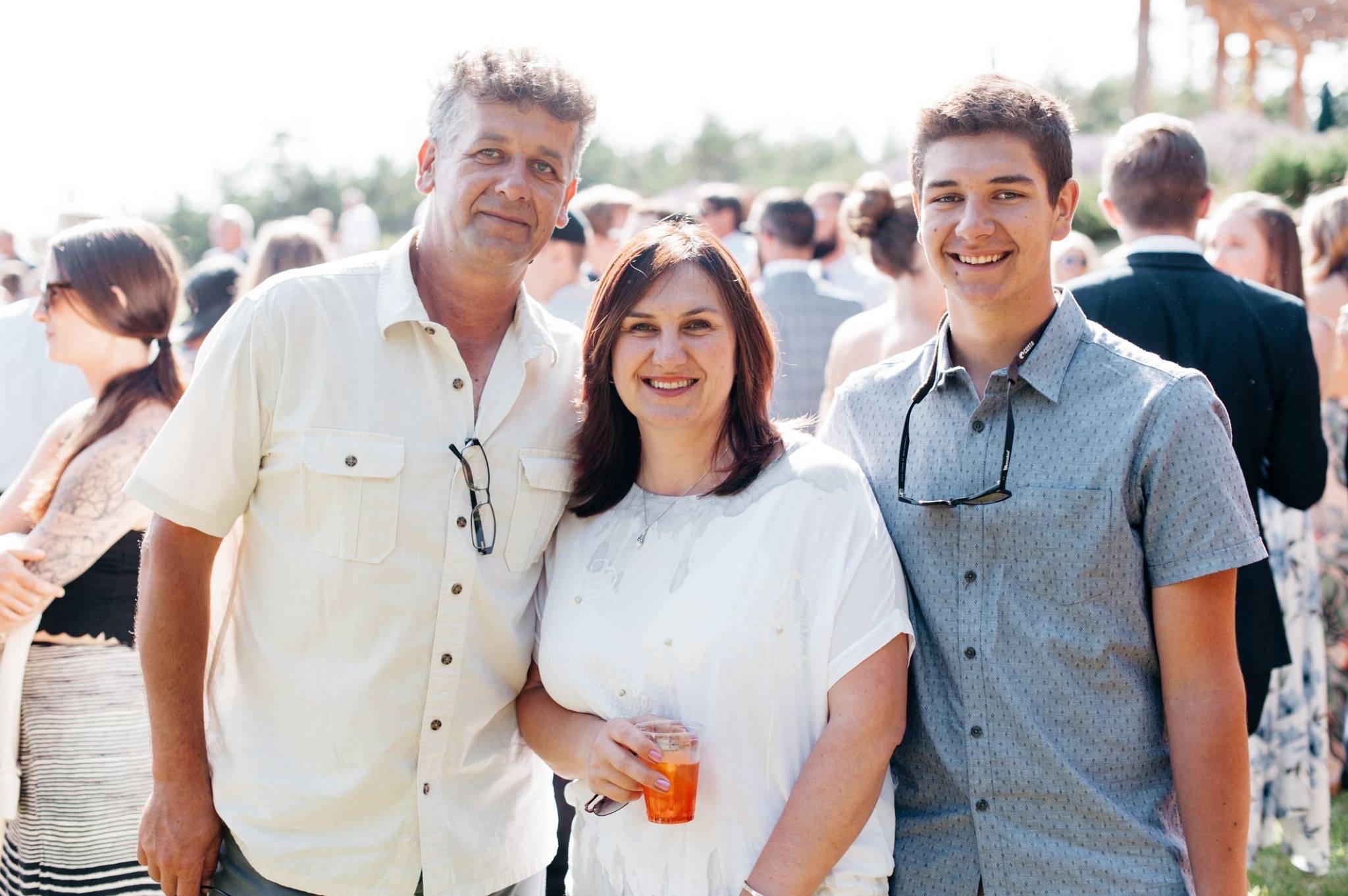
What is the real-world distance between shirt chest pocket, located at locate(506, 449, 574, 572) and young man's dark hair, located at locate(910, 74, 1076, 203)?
1.04 meters

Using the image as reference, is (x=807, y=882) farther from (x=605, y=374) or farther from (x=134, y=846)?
(x=134, y=846)

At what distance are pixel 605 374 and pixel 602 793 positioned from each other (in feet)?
2.95

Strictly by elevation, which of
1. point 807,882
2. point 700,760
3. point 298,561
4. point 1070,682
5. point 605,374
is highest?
point 605,374

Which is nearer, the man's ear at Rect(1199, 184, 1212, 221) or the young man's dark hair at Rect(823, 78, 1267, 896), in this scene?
the young man's dark hair at Rect(823, 78, 1267, 896)

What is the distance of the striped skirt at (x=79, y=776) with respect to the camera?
10.8 feet

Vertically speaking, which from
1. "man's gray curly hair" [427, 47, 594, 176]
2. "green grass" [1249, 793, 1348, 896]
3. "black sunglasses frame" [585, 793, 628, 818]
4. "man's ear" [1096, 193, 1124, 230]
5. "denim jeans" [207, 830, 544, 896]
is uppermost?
"man's gray curly hair" [427, 47, 594, 176]

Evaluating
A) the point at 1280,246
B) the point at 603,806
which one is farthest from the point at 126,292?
the point at 1280,246

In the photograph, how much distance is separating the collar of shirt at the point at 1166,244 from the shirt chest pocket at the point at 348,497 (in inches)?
92.6

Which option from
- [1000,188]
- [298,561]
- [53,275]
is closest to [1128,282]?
[1000,188]

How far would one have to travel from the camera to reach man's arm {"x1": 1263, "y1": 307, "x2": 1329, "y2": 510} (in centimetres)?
335

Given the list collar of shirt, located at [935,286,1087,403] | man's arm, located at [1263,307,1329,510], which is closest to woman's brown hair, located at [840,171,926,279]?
man's arm, located at [1263,307,1329,510]

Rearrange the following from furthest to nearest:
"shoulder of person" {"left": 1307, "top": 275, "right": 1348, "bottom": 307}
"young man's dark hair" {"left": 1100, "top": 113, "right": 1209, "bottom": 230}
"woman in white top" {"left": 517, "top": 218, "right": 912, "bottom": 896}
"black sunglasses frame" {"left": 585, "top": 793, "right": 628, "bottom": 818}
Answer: "shoulder of person" {"left": 1307, "top": 275, "right": 1348, "bottom": 307}
"young man's dark hair" {"left": 1100, "top": 113, "right": 1209, "bottom": 230}
"black sunglasses frame" {"left": 585, "top": 793, "right": 628, "bottom": 818}
"woman in white top" {"left": 517, "top": 218, "right": 912, "bottom": 896}

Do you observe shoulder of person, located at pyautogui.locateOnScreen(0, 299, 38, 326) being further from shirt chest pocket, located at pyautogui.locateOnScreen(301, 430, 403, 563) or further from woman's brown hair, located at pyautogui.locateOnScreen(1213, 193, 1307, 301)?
woman's brown hair, located at pyautogui.locateOnScreen(1213, 193, 1307, 301)

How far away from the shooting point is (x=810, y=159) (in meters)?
44.0
